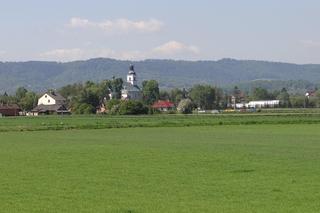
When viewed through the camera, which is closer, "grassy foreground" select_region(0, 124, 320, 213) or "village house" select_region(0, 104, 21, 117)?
"grassy foreground" select_region(0, 124, 320, 213)

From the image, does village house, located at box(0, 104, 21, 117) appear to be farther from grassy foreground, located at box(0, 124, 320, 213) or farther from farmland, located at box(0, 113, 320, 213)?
grassy foreground, located at box(0, 124, 320, 213)

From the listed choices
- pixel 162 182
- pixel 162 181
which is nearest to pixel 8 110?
pixel 162 181

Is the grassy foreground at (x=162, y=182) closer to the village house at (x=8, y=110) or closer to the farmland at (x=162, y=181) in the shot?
the farmland at (x=162, y=181)

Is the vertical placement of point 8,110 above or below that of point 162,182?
above

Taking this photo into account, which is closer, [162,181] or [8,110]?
[162,181]

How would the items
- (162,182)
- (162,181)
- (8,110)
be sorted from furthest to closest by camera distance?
(8,110)
(162,181)
(162,182)

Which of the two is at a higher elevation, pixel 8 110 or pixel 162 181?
pixel 8 110

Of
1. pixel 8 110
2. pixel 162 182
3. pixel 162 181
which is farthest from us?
pixel 8 110

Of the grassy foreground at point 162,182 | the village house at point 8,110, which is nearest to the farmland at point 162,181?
the grassy foreground at point 162,182

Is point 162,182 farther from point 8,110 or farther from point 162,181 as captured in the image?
point 8,110

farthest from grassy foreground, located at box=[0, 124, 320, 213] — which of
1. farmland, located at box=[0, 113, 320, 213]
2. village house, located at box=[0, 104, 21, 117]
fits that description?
village house, located at box=[0, 104, 21, 117]

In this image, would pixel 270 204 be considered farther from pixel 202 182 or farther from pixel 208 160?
pixel 208 160

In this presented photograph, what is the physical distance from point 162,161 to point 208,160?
208 centimetres

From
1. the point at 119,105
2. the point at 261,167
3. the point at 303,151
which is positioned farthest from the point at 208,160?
the point at 119,105
